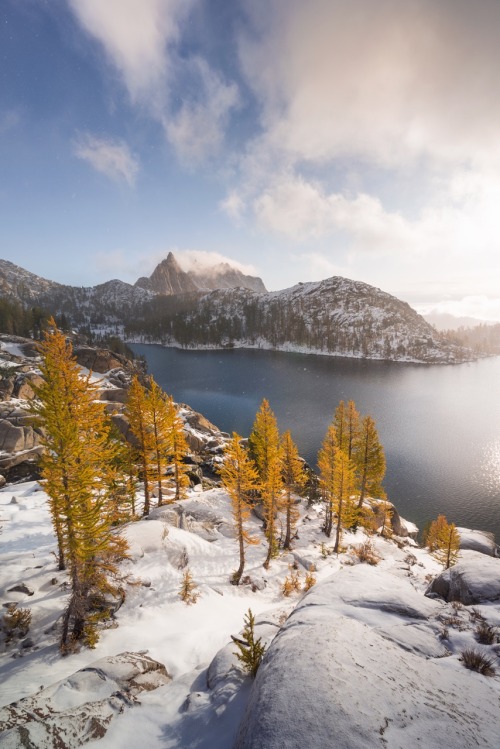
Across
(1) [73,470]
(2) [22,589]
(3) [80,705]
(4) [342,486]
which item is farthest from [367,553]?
(1) [73,470]

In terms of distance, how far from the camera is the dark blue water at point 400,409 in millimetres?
46312

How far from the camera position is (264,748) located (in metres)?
5.30

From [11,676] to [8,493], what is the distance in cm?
2171

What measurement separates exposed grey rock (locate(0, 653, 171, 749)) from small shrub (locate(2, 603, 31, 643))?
5.25 metres

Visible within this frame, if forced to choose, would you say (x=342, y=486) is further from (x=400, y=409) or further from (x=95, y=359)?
(x=95, y=359)

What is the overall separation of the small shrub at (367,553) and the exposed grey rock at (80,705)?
73.1 ft

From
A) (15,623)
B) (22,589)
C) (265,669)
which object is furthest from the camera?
(22,589)

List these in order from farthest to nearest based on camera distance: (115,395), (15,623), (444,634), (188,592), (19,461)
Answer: (115,395) < (19,461) < (188,592) < (15,623) < (444,634)

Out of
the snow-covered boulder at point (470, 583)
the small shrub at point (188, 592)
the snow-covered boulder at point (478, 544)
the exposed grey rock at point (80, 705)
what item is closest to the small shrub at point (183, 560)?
the small shrub at point (188, 592)

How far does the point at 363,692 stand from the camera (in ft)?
20.6

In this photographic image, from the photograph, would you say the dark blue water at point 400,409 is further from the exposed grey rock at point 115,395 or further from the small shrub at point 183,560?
the small shrub at point 183,560

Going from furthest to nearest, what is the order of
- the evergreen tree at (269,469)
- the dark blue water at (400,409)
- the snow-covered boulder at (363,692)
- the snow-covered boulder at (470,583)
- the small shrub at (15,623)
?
1. the dark blue water at (400,409)
2. the evergreen tree at (269,469)
3. the small shrub at (15,623)
4. the snow-covered boulder at (470,583)
5. the snow-covered boulder at (363,692)

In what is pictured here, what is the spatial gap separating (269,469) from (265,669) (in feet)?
59.5

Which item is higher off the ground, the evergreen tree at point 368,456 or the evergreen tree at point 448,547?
the evergreen tree at point 368,456
